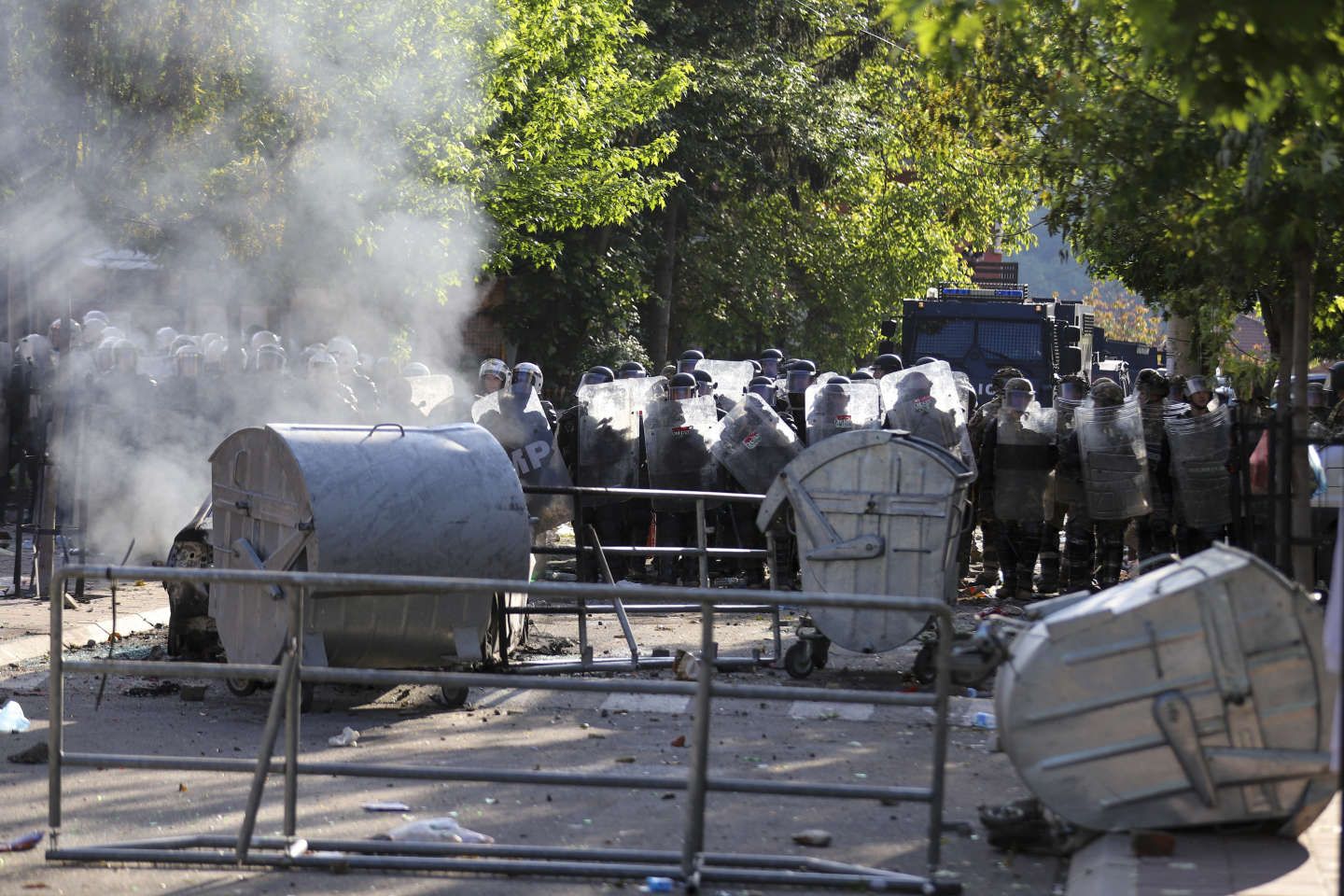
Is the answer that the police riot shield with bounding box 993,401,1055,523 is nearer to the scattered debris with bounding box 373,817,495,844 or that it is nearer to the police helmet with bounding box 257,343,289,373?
the police helmet with bounding box 257,343,289,373

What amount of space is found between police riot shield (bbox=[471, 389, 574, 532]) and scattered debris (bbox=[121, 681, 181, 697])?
481 centimetres

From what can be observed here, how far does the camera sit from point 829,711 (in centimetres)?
851

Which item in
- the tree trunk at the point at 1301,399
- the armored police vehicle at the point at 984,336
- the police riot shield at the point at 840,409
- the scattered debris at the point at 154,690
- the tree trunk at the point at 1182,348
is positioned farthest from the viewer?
the armored police vehicle at the point at 984,336

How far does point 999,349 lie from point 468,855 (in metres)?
16.4


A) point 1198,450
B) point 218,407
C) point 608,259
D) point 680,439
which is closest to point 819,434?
point 680,439

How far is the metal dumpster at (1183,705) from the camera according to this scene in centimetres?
518

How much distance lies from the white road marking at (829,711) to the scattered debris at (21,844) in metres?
3.84

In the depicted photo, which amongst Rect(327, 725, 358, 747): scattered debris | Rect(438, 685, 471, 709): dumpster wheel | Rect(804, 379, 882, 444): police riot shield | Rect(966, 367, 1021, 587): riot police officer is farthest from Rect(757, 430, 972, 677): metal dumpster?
Rect(804, 379, 882, 444): police riot shield

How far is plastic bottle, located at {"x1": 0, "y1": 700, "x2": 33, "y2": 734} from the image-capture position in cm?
766

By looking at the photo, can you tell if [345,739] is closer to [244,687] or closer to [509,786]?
[509,786]

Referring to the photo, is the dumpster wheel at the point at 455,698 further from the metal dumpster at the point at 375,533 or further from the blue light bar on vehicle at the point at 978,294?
the blue light bar on vehicle at the point at 978,294

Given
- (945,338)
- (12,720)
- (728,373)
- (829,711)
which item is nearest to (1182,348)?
(945,338)

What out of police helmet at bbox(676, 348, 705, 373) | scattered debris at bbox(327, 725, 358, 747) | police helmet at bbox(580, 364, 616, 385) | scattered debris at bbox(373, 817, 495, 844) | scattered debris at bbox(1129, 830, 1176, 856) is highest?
police helmet at bbox(676, 348, 705, 373)

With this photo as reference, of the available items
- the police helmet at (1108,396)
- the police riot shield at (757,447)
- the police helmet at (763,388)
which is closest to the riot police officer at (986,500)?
the police helmet at (1108,396)
